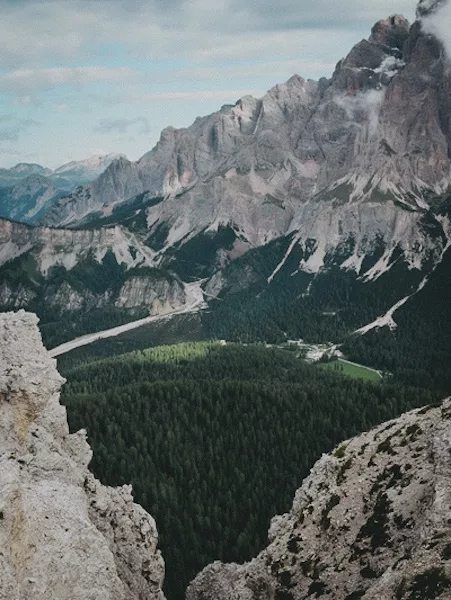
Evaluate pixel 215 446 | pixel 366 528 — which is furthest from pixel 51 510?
pixel 215 446

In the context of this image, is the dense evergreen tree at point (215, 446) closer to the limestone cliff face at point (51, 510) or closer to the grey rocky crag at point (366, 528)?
the grey rocky crag at point (366, 528)

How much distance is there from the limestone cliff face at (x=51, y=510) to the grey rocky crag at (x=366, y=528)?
40.6 ft

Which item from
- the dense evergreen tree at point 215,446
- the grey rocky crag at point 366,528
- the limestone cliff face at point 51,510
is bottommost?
the dense evergreen tree at point 215,446

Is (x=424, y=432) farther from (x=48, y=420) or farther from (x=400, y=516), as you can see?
(x=48, y=420)

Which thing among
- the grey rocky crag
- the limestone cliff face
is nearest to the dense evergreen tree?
the grey rocky crag

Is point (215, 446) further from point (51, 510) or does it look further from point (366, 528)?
point (51, 510)

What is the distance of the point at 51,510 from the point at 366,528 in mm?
30767

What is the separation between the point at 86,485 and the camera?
63.8 metres

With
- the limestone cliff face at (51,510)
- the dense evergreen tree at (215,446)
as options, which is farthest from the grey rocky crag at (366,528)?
the dense evergreen tree at (215,446)

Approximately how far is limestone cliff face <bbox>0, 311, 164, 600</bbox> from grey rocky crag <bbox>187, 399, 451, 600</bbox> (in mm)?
12388

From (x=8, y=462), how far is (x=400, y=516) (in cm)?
3647

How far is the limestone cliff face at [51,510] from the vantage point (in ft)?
147

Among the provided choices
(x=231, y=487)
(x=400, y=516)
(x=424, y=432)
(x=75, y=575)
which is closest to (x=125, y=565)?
(x=75, y=575)

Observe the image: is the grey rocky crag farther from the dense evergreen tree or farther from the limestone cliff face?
the dense evergreen tree
